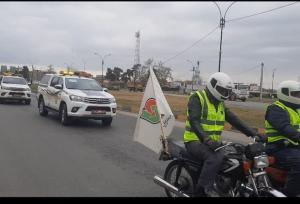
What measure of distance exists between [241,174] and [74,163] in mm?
4716

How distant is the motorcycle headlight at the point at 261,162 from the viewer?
5023mm

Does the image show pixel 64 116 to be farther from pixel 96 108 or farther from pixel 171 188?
pixel 171 188

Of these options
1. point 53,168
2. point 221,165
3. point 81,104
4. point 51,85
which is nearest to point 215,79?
point 221,165

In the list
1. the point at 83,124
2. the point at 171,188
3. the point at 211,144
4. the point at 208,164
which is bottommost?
the point at 83,124

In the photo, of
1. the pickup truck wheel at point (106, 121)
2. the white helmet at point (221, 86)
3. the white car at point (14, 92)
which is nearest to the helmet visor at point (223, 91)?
the white helmet at point (221, 86)

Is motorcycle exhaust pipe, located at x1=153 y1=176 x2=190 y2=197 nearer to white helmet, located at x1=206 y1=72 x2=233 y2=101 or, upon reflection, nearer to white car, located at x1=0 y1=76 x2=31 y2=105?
white helmet, located at x1=206 y1=72 x2=233 y2=101

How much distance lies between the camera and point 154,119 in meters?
6.49

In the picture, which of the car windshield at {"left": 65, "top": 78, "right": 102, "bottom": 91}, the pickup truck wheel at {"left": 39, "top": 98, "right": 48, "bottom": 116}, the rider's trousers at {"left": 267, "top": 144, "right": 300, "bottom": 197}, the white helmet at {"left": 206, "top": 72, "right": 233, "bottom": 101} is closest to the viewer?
the rider's trousers at {"left": 267, "top": 144, "right": 300, "bottom": 197}

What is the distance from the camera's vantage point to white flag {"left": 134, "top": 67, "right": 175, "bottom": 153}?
6361 mm

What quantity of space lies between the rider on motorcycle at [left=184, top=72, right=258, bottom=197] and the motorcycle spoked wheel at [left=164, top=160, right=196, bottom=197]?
36 cm

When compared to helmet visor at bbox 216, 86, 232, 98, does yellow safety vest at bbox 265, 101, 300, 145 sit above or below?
below

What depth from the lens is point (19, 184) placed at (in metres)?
7.16

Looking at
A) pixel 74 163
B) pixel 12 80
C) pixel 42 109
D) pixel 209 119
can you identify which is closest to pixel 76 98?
pixel 42 109

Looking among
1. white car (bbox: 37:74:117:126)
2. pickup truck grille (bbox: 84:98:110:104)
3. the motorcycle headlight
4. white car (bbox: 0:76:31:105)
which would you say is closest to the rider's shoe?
the motorcycle headlight
